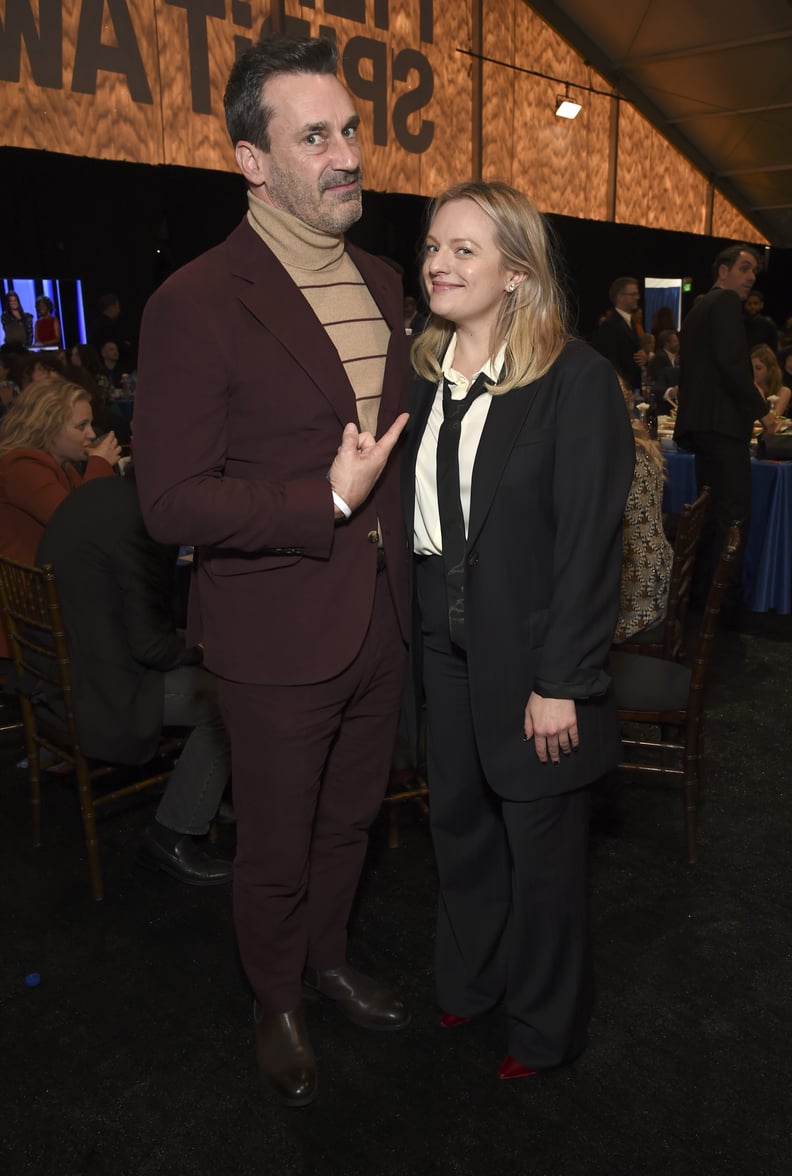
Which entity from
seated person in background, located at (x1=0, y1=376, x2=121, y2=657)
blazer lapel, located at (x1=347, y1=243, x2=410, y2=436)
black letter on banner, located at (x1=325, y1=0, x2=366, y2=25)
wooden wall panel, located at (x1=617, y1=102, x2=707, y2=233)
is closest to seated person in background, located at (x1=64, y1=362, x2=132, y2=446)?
seated person in background, located at (x1=0, y1=376, x2=121, y2=657)

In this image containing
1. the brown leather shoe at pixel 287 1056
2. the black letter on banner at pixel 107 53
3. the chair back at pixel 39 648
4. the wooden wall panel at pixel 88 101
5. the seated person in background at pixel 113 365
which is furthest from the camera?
the seated person in background at pixel 113 365

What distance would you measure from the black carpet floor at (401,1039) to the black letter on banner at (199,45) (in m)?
7.70

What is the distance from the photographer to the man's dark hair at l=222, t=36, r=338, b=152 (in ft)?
5.02

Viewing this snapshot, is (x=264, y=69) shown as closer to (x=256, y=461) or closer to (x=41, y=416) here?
(x=256, y=461)

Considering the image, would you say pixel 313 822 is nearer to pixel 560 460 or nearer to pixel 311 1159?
pixel 311 1159

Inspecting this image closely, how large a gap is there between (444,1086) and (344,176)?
1639 mm

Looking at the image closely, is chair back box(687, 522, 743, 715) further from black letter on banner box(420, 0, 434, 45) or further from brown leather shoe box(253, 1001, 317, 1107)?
black letter on banner box(420, 0, 434, 45)

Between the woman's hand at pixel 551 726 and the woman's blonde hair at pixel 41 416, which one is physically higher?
the woman's blonde hair at pixel 41 416

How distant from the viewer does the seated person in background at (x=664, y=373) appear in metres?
6.35

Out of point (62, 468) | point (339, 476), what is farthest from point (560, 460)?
point (62, 468)

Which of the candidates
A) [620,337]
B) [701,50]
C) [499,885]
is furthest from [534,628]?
[701,50]

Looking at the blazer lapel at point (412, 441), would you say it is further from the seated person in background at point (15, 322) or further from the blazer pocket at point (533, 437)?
the seated person in background at point (15, 322)

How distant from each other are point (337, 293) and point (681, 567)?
151 centimetres

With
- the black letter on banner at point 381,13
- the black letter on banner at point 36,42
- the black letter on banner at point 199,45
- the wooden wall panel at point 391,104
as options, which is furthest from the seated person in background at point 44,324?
the black letter on banner at point 381,13
